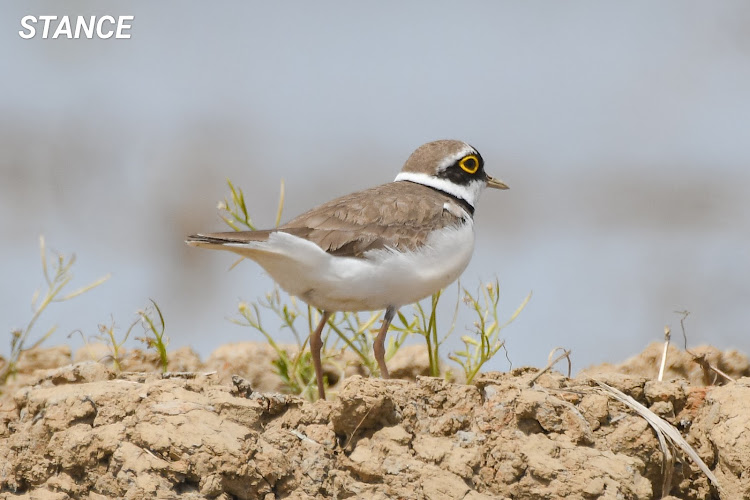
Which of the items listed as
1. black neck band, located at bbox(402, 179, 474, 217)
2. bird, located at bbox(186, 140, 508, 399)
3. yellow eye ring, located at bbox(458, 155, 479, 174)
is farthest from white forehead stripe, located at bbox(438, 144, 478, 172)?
bird, located at bbox(186, 140, 508, 399)

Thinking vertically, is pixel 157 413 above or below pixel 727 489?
above

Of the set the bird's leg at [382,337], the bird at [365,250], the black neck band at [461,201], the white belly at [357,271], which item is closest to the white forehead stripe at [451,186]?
the black neck band at [461,201]

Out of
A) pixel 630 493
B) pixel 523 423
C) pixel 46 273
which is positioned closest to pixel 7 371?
pixel 46 273

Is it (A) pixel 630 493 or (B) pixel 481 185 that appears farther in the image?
(B) pixel 481 185

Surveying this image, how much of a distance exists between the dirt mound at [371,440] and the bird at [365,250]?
1124 millimetres

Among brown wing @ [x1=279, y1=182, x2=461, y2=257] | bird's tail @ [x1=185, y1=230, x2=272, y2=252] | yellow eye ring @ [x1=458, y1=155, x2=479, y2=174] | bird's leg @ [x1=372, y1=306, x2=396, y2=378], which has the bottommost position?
bird's leg @ [x1=372, y1=306, x2=396, y2=378]

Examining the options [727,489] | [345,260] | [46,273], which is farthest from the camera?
[46,273]

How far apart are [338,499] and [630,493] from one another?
120 cm

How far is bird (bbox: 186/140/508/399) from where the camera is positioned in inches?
220

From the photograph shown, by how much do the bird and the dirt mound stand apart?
1.12 m

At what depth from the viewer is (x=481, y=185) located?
714 cm

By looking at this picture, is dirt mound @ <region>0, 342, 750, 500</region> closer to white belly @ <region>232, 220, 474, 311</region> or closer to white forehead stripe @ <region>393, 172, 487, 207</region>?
white belly @ <region>232, 220, 474, 311</region>

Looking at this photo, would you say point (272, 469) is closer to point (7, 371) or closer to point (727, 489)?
point (727, 489)

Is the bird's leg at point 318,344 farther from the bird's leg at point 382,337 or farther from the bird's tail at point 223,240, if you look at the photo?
the bird's tail at point 223,240
